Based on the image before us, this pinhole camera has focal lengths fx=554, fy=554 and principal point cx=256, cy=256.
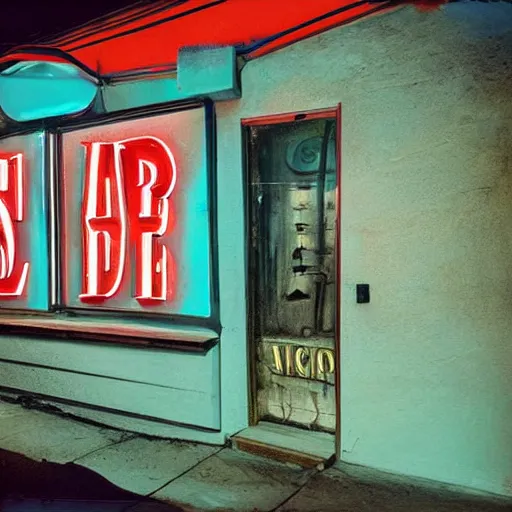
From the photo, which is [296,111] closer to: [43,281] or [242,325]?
[242,325]

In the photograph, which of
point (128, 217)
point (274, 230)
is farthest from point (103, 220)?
point (274, 230)

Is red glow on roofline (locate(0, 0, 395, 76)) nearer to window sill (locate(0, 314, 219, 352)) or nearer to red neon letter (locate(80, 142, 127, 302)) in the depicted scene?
red neon letter (locate(80, 142, 127, 302))

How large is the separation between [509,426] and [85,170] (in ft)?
13.8

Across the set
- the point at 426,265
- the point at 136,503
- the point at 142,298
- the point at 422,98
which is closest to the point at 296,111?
the point at 422,98

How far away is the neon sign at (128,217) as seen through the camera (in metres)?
4.93

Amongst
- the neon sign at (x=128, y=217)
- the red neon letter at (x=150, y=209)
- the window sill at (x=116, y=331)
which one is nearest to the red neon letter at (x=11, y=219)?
the window sill at (x=116, y=331)

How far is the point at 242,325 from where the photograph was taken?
15.0ft

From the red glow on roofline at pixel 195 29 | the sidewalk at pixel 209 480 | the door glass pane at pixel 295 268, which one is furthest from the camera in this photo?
the door glass pane at pixel 295 268

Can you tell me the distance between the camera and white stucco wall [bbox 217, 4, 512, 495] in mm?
3641

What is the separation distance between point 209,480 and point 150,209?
7.65ft

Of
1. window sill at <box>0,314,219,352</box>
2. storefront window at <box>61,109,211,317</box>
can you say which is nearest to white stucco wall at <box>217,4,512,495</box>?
storefront window at <box>61,109,211,317</box>

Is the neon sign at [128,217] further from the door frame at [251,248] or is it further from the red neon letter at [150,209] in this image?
the door frame at [251,248]

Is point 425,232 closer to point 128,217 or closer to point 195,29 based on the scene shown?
point 195,29

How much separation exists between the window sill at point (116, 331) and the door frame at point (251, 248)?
376 millimetres
